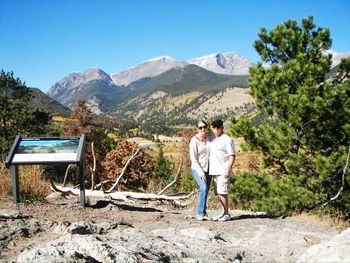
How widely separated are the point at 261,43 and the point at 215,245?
860cm

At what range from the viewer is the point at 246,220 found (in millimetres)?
7273

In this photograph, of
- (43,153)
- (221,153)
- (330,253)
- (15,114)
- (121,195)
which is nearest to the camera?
(330,253)

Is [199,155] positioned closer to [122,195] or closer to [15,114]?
[122,195]

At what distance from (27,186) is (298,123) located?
6.89 meters

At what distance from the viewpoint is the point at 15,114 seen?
78.2 feet

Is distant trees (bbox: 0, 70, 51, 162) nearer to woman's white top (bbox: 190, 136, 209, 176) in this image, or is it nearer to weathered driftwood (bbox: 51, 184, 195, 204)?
weathered driftwood (bbox: 51, 184, 195, 204)

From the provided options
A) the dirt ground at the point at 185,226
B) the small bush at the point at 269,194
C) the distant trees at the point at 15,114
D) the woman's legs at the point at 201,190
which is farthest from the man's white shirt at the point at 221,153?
the distant trees at the point at 15,114

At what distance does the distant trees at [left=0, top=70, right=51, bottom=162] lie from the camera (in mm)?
23750

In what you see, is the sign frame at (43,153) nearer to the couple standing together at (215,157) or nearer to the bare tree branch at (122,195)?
the bare tree branch at (122,195)

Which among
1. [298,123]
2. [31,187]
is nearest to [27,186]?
[31,187]

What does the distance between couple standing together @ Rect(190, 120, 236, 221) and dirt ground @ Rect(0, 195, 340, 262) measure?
0.59 meters

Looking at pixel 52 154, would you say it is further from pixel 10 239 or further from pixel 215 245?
pixel 215 245

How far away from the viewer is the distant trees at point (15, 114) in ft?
77.9

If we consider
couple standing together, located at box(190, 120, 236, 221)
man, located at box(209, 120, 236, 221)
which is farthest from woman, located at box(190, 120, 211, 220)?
man, located at box(209, 120, 236, 221)
